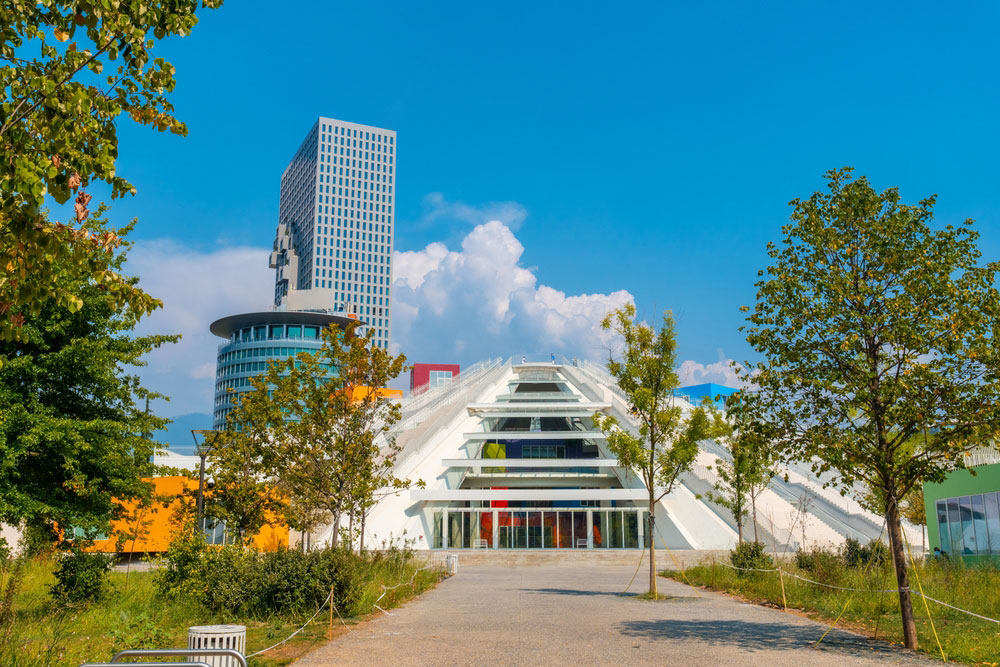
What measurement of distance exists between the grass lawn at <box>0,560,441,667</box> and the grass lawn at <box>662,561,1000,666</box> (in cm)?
850

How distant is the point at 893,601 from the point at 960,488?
1363 centimetres

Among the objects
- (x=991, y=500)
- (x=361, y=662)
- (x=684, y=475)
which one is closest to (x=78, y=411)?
(x=361, y=662)

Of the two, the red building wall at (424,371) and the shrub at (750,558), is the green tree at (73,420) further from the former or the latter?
the red building wall at (424,371)

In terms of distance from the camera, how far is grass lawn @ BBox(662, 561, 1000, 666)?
1062 centimetres

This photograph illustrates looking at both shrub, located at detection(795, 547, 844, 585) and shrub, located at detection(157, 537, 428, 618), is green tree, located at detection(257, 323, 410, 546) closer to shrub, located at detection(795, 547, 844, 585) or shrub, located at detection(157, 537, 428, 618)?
shrub, located at detection(157, 537, 428, 618)

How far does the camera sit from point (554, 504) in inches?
1951

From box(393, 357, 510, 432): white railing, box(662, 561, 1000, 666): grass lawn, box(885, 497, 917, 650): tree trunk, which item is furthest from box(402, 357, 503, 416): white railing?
box(885, 497, 917, 650): tree trunk

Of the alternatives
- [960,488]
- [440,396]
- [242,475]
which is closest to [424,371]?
[440,396]

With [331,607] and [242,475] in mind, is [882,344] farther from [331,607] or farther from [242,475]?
[242,475]

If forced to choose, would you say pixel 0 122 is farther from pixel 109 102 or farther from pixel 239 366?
pixel 239 366

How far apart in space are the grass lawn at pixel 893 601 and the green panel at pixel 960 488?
571cm

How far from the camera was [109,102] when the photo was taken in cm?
568

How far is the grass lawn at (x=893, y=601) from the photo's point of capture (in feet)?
34.9

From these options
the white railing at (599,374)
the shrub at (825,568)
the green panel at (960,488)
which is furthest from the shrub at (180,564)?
the white railing at (599,374)
